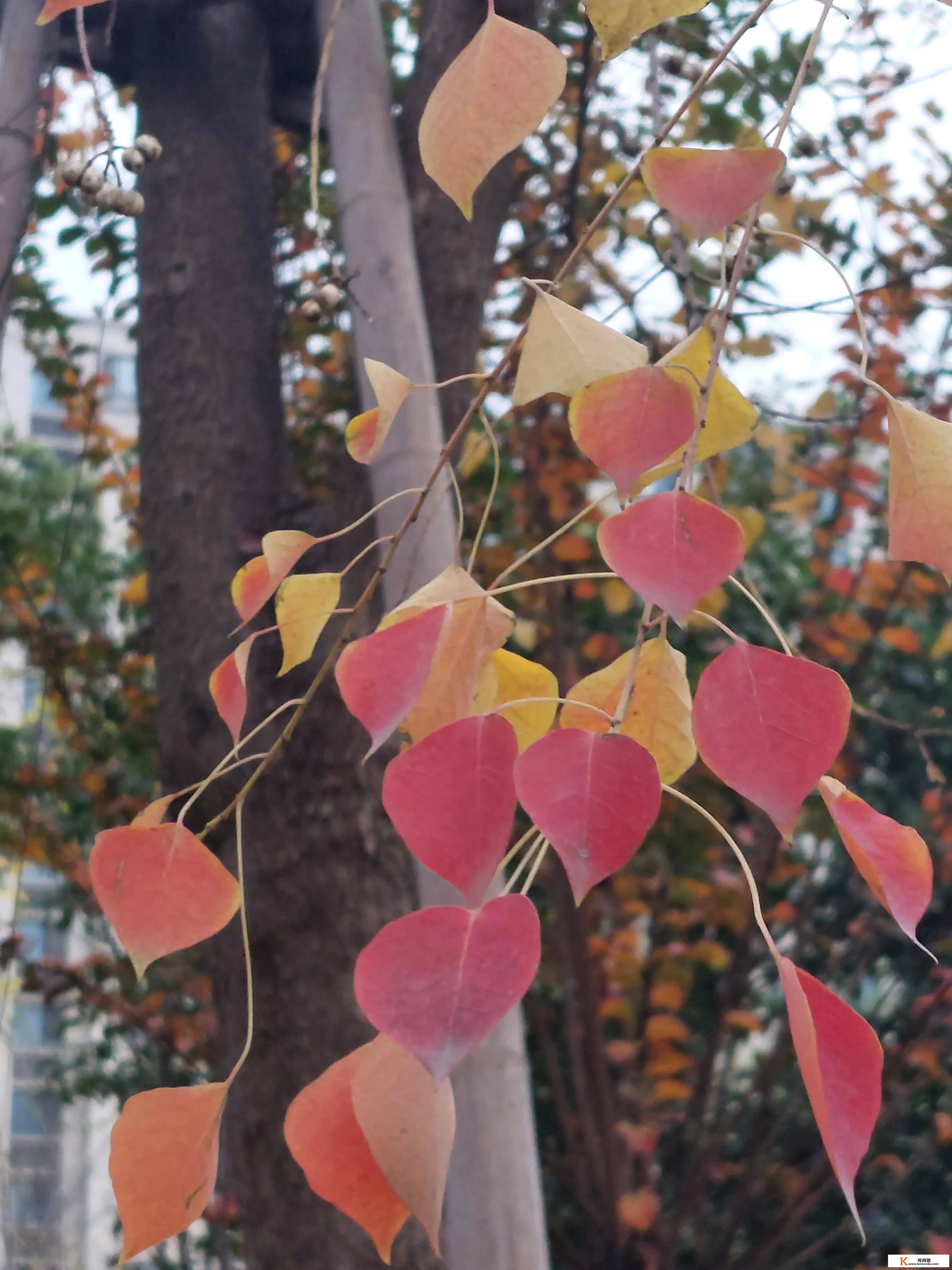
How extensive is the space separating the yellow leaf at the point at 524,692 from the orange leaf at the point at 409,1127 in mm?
155

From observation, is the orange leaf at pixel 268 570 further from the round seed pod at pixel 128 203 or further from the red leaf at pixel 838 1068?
the round seed pod at pixel 128 203

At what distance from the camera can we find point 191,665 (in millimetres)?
1029

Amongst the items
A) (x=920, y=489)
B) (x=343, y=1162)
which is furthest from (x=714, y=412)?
(x=343, y=1162)

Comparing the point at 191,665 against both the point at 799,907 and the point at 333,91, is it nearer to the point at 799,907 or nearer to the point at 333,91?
the point at 333,91

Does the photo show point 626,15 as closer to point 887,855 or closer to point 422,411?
point 887,855

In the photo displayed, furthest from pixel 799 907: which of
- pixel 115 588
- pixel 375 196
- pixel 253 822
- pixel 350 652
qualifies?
pixel 115 588

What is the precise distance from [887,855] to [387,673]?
17cm

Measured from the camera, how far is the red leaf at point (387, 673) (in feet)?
1.10

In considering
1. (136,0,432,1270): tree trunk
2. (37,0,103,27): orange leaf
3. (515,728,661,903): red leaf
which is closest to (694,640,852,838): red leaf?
(515,728,661,903): red leaf

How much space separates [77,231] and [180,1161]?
5.07 feet

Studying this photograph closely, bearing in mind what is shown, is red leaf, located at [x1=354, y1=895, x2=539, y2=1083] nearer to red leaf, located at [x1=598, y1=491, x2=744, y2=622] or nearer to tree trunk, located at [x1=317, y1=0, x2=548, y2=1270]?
red leaf, located at [x1=598, y1=491, x2=744, y2=622]

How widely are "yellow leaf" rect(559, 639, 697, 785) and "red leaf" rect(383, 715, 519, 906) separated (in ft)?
0.35

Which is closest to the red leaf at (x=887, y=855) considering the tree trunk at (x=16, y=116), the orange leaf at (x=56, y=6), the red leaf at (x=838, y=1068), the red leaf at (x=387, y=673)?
the red leaf at (x=838, y=1068)

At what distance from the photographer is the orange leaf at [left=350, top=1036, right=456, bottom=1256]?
30 centimetres
